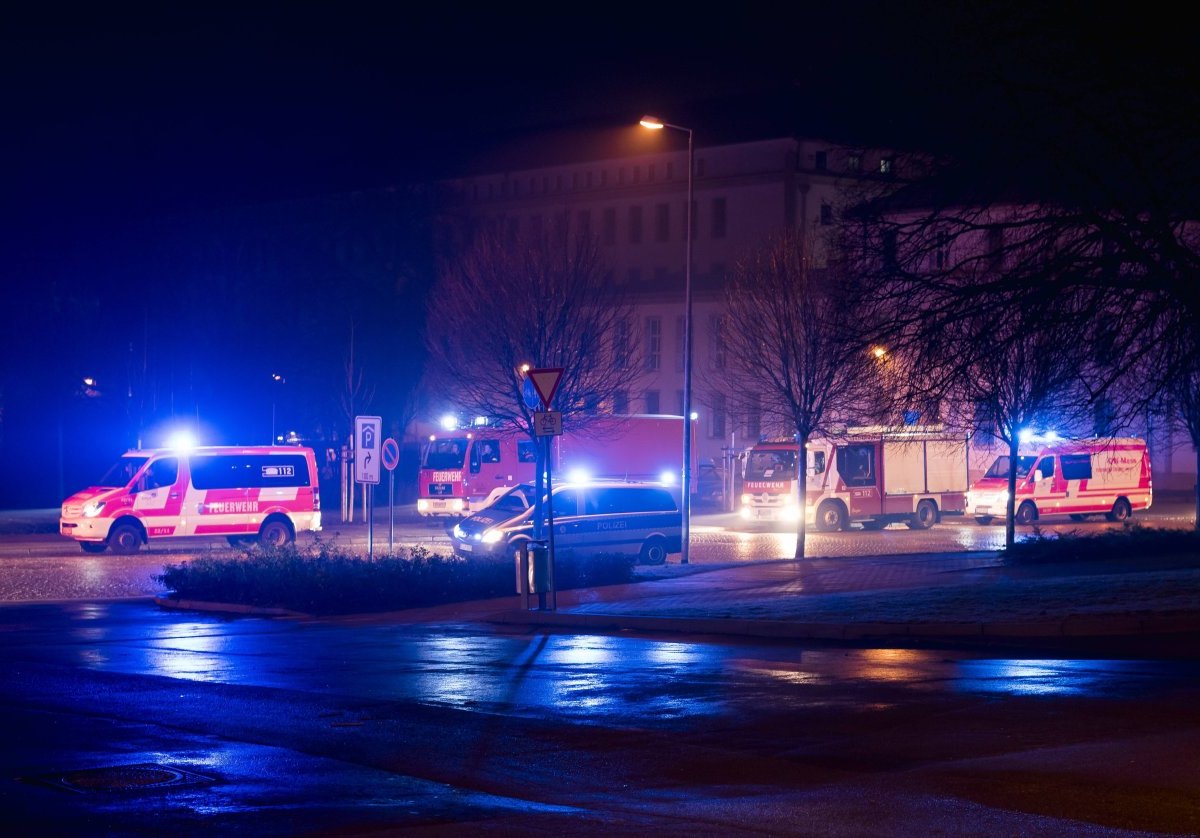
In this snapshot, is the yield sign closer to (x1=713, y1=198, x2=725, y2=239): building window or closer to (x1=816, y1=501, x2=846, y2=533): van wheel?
(x1=816, y1=501, x2=846, y2=533): van wheel

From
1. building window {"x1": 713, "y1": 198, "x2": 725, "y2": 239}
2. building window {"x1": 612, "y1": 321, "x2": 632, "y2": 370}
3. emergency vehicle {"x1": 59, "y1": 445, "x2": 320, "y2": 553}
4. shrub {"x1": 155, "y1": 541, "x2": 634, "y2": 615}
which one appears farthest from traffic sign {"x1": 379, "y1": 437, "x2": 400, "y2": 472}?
building window {"x1": 713, "y1": 198, "x2": 725, "y2": 239}

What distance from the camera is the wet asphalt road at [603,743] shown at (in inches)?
319

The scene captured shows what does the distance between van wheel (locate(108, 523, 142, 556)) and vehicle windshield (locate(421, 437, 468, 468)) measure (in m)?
13.9

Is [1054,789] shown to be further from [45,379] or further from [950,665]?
[45,379]

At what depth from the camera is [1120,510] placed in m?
48.7

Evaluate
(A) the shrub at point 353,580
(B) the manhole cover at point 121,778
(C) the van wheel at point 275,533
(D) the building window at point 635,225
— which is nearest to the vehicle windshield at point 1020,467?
(C) the van wheel at point 275,533

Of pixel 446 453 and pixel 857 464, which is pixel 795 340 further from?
pixel 446 453

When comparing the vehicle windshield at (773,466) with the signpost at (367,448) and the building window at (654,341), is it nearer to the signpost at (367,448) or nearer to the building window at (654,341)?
the signpost at (367,448)

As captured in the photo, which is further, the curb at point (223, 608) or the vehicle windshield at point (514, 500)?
the vehicle windshield at point (514, 500)

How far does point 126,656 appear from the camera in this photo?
16.4 metres

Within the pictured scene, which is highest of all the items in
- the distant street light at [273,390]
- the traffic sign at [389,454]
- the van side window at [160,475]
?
the distant street light at [273,390]

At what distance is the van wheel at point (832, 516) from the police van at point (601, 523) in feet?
47.8

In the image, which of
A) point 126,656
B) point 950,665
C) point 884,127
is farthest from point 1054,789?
point 884,127

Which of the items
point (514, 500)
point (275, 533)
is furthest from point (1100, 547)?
point (275, 533)
